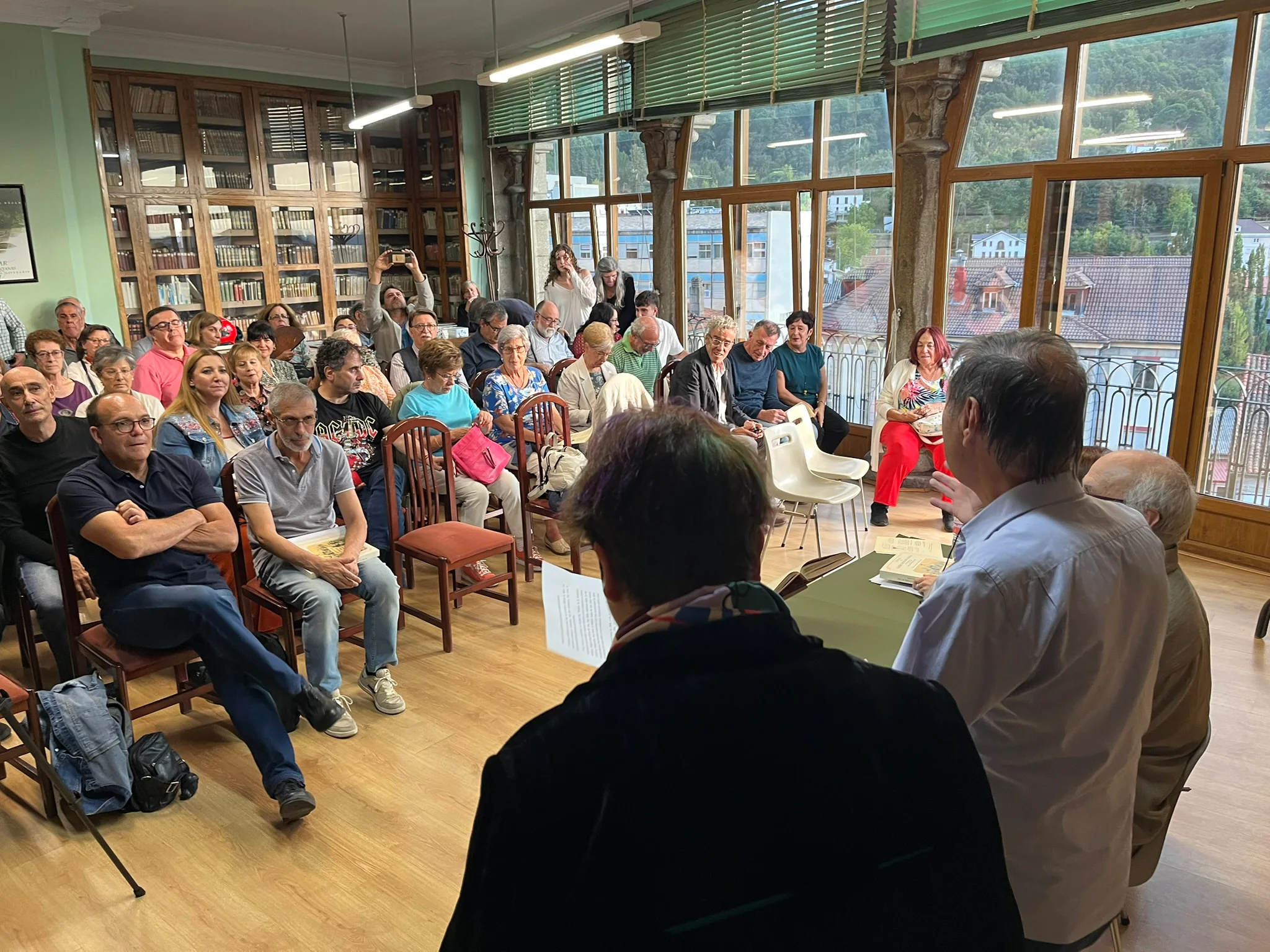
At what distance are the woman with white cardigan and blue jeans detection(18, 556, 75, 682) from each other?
13.9 ft

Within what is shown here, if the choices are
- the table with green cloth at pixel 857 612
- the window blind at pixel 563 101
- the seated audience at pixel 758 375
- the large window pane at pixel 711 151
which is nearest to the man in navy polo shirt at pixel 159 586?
the table with green cloth at pixel 857 612

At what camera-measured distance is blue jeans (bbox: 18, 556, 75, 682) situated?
3240 mm

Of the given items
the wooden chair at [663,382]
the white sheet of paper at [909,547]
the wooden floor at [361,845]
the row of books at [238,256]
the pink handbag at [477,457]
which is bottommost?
the wooden floor at [361,845]

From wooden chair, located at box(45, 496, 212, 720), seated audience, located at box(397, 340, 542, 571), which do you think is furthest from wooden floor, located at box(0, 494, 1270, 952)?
seated audience, located at box(397, 340, 542, 571)

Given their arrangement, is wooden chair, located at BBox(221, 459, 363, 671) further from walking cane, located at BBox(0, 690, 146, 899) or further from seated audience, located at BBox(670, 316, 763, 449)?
seated audience, located at BBox(670, 316, 763, 449)

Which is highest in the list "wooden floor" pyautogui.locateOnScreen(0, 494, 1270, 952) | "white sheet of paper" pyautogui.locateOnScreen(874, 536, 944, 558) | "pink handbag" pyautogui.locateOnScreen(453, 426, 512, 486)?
"white sheet of paper" pyautogui.locateOnScreen(874, 536, 944, 558)

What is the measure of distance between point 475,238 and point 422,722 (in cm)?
727

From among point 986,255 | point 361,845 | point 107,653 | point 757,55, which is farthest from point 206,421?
point 757,55

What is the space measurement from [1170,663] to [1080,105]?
425cm

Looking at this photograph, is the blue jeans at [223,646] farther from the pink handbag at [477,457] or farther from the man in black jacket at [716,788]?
the man in black jacket at [716,788]

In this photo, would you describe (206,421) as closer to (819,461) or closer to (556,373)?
(556,373)

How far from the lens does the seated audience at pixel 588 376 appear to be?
5.23 meters

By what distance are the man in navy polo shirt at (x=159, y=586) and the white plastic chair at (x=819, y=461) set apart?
3016 millimetres

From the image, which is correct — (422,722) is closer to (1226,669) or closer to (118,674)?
(118,674)
